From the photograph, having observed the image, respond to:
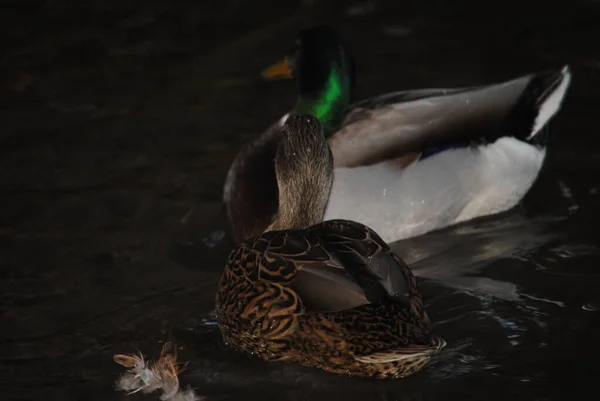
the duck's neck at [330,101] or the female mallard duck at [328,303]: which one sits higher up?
the duck's neck at [330,101]

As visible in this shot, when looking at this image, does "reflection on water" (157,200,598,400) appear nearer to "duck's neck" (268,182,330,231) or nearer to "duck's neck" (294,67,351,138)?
"duck's neck" (268,182,330,231)

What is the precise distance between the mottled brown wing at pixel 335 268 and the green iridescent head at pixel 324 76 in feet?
5.83

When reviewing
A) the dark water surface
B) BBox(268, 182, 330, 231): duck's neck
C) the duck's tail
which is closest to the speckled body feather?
the dark water surface

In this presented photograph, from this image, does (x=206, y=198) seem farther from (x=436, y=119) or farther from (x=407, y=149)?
(x=436, y=119)

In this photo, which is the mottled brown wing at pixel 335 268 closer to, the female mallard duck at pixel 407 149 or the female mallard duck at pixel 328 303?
the female mallard duck at pixel 328 303

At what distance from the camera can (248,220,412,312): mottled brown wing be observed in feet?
14.6

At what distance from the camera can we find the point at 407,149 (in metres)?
6.20

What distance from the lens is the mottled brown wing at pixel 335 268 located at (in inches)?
176

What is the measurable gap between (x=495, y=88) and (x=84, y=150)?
8.56 ft

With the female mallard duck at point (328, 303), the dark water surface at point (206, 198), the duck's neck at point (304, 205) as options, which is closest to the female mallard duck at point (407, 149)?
the dark water surface at point (206, 198)

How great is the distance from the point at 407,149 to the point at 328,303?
1902 mm

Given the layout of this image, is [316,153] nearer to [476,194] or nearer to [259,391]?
[259,391]

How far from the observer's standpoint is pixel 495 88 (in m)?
6.50

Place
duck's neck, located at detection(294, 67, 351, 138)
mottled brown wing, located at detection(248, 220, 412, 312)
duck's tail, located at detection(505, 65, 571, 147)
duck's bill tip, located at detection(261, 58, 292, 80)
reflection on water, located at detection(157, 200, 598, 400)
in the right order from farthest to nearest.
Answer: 1. duck's bill tip, located at detection(261, 58, 292, 80)
2. duck's tail, located at detection(505, 65, 571, 147)
3. duck's neck, located at detection(294, 67, 351, 138)
4. reflection on water, located at detection(157, 200, 598, 400)
5. mottled brown wing, located at detection(248, 220, 412, 312)
